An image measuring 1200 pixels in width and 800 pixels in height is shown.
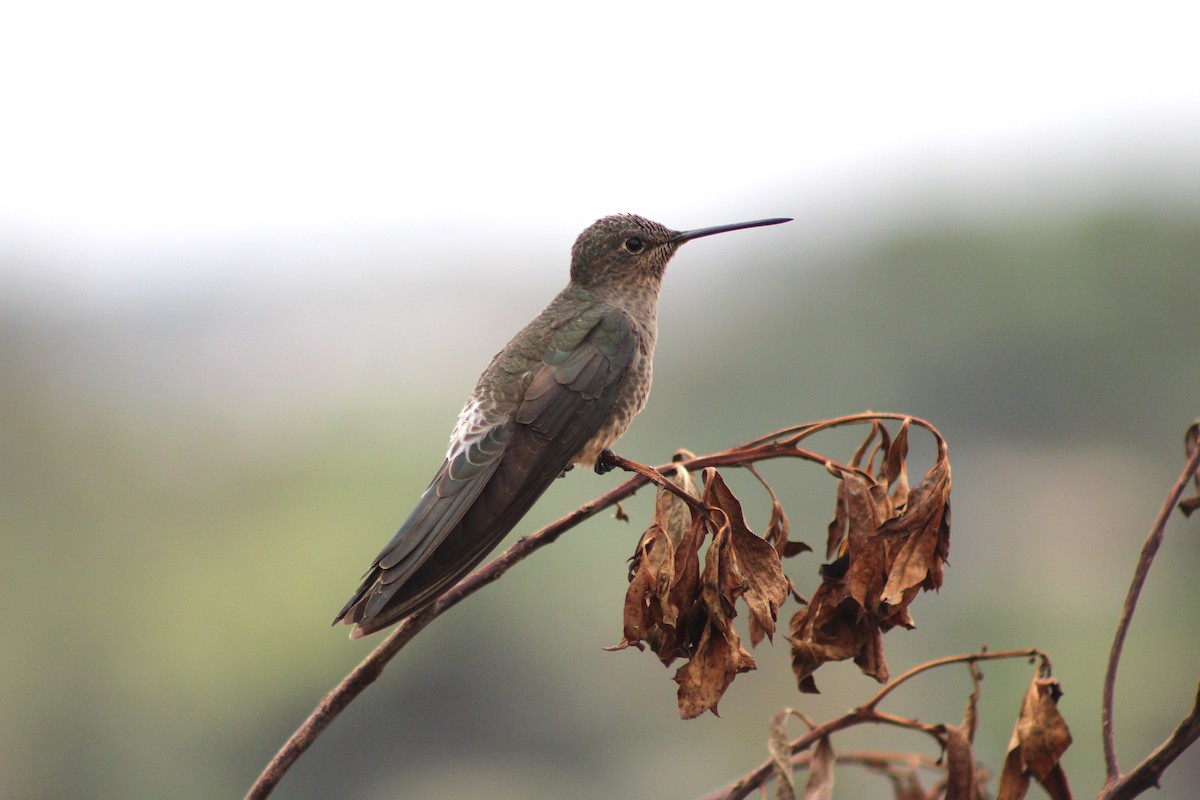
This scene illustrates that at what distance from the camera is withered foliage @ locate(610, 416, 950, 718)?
2164 mm

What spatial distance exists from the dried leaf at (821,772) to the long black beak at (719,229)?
4.70ft

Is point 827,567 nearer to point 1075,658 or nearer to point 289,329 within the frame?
point 1075,658

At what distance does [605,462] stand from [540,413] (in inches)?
9.2

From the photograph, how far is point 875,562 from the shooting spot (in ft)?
7.32

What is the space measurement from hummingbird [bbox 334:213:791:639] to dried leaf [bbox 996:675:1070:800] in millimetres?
1198

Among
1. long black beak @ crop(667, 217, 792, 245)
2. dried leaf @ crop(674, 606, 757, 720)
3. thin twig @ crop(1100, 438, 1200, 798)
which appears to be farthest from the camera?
long black beak @ crop(667, 217, 792, 245)

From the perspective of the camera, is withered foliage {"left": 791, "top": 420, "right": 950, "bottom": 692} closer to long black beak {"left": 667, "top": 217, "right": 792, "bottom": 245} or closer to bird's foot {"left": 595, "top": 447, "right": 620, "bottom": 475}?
bird's foot {"left": 595, "top": 447, "right": 620, "bottom": 475}

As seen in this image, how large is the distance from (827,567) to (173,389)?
151 feet

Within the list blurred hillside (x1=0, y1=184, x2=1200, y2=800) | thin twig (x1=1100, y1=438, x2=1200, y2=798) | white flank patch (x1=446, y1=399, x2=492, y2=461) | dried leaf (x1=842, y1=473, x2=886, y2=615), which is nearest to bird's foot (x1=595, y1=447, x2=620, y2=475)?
white flank patch (x1=446, y1=399, x2=492, y2=461)

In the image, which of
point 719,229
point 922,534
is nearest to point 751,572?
point 922,534

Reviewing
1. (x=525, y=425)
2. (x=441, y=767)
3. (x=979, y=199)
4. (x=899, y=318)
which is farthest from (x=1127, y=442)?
(x=525, y=425)

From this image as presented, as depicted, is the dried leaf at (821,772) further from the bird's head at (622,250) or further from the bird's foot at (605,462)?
the bird's head at (622,250)

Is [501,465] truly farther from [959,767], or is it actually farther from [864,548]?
[959,767]

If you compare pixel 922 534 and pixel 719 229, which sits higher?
pixel 719 229
